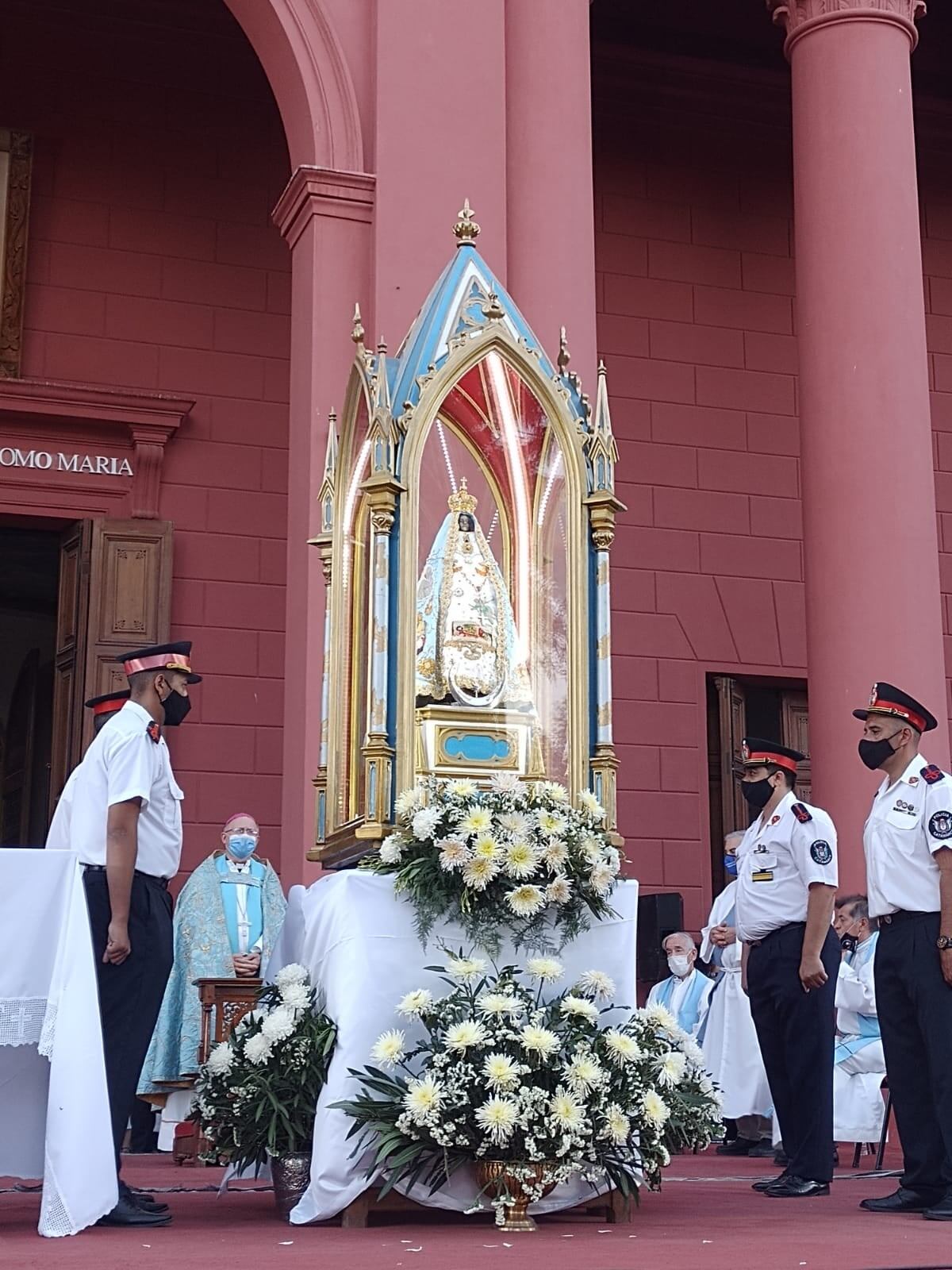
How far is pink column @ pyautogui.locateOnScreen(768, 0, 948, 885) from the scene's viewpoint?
30.1 ft

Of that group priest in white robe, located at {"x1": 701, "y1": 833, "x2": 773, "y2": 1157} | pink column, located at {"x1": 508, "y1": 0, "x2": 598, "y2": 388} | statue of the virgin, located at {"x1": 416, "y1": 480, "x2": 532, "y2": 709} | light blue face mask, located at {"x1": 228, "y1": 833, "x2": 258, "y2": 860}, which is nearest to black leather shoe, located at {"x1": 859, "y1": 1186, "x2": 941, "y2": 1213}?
statue of the virgin, located at {"x1": 416, "y1": 480, "x2": 532, "y2": 709}

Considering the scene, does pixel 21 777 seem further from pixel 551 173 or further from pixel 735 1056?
pixel 551 173

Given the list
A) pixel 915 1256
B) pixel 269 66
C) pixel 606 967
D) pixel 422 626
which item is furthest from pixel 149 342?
pixel 915 1256

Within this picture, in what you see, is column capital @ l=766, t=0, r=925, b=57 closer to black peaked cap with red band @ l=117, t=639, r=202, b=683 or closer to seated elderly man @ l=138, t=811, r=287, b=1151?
seated elderly man @ l=138, t=811, r=287, b=1151

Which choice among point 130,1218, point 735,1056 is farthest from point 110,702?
point 735,1056

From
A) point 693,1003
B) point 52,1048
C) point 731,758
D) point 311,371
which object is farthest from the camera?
point 731,758

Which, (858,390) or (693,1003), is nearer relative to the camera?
(858,390)

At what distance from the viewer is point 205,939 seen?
889 centimetres

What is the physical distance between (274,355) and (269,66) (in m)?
2.68

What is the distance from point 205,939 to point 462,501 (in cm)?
343

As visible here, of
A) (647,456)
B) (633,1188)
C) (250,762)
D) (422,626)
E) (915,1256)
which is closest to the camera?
(915,1256)

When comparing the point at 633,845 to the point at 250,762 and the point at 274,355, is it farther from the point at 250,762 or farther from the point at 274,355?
the point at 274,355

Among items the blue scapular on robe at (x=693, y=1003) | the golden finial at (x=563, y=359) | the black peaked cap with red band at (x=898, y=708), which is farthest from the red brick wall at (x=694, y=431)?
the black peaked cap with red band at (x=898, y=708)

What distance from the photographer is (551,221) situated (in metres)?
8.98
